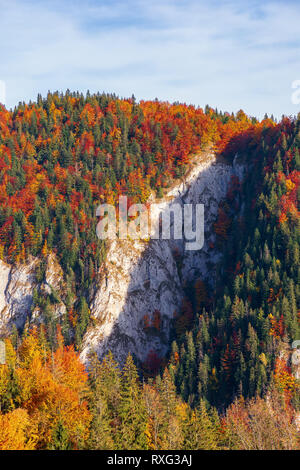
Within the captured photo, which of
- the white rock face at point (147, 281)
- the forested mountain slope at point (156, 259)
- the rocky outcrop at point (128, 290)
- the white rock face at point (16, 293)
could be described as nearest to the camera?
the forested mountain slope at point (156, 259)

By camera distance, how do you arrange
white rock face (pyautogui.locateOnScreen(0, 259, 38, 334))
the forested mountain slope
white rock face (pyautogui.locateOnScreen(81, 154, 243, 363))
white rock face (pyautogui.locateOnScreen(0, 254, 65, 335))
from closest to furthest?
1. the forested mountain slope
2. white rock face (pyautogui.locateOnScreen(81, 154, 243, 363))
3. white rock face (pyautogui.locateOnScreen(0, 254, 65, 335))
4. white rock face (pyautogui.locateOnScreen(0, 259, 38, 334))

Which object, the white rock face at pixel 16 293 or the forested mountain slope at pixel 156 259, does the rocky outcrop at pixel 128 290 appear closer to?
the white rock face at pixel 16 293

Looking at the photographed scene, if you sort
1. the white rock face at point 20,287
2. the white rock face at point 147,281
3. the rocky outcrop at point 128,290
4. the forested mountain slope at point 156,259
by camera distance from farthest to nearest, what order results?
the white rock face at point 20,287, the rocky outcrop at point 128,290, the white rock face at point 147,281, the forested mountain slope at point 156,259

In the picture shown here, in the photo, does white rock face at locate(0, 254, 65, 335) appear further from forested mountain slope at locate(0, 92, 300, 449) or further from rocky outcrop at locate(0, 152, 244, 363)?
forested mountain slope at locate(0, 92, 300, 449)

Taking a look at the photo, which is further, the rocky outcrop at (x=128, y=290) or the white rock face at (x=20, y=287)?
the white rock face at (x=20, y=287)

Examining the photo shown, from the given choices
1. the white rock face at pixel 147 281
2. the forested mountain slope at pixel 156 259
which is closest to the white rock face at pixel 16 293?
the forested mountain slope at pixel 156 259

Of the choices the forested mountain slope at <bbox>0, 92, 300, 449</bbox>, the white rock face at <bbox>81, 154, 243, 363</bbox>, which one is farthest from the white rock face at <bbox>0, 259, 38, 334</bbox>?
the white rock face at <bbox>81, 154, 243, 363</bbox>

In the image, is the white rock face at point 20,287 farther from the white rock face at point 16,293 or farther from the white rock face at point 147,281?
the white rock face at point 147,281

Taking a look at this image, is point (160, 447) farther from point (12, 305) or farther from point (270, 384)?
point (12, 305)
